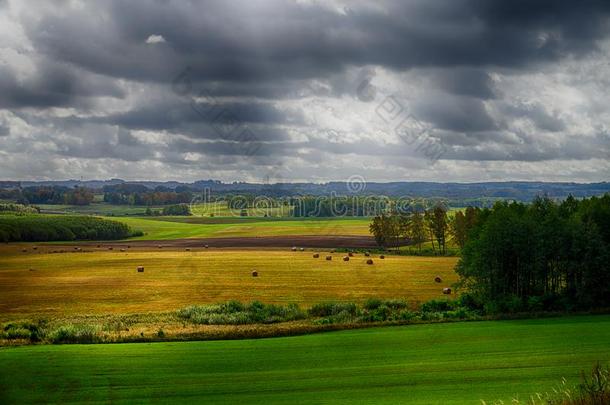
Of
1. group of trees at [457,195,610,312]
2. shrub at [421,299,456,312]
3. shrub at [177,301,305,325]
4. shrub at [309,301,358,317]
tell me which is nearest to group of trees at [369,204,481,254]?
group of trees at [457,195,610,312]

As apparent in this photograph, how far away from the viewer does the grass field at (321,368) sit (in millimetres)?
23984

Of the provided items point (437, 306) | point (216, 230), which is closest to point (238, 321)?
point (437, 306)

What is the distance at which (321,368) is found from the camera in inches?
1117

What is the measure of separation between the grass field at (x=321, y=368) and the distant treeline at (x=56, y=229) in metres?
89.2

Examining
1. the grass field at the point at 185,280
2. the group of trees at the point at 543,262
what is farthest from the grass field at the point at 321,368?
the grass field at the point at 185,280

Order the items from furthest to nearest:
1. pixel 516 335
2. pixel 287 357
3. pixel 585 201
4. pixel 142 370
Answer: pixel 585 201 → pixel 516 335 → pixel 287 357 → pixel 142 370

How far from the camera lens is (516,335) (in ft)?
117

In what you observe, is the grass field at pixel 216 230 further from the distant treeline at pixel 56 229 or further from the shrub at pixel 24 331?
the shrub at pixel 24 331

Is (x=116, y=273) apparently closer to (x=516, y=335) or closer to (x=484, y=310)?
(x=484, y=310)

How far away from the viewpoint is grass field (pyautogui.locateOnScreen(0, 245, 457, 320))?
53562 mm

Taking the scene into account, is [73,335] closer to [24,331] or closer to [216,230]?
[24,331]

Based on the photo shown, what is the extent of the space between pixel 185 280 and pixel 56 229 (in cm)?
7142

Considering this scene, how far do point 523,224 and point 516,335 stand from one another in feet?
59.3

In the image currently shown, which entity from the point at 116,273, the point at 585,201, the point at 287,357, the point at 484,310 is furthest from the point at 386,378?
the point at 116,273
